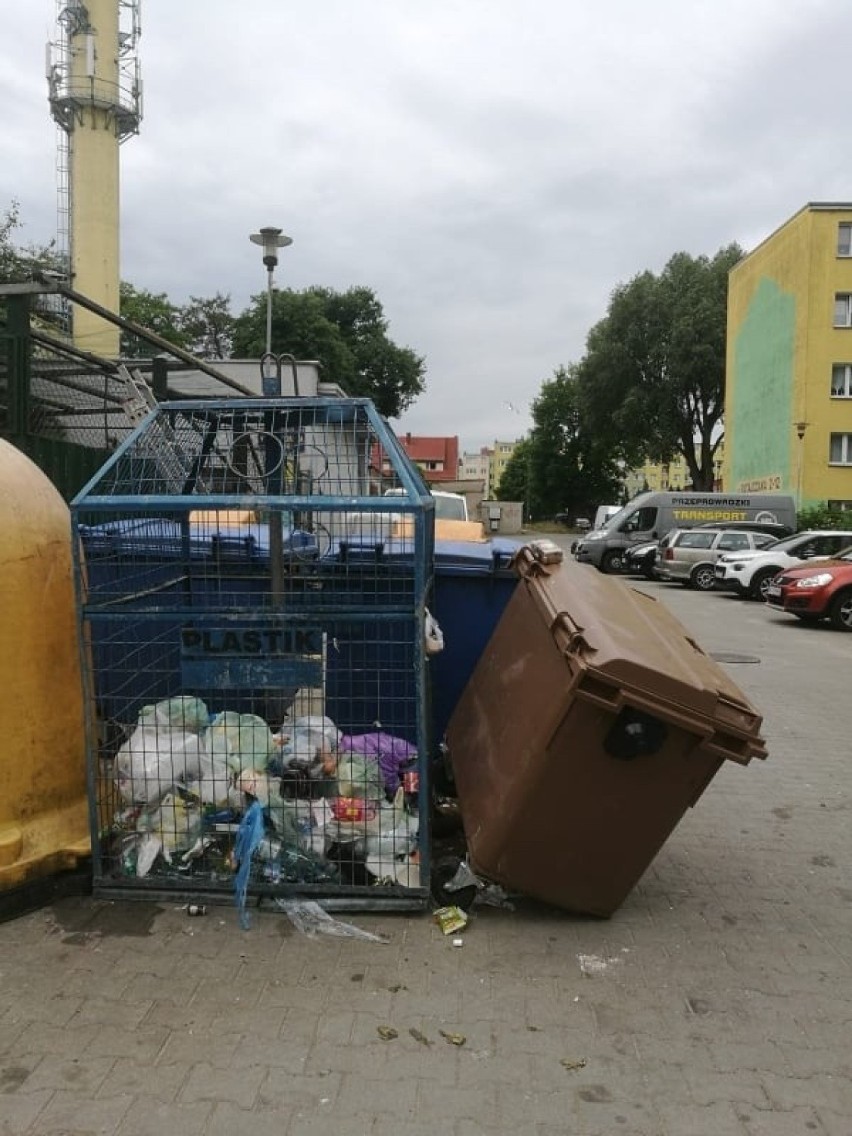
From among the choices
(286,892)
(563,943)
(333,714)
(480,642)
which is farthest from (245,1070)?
(480,642)

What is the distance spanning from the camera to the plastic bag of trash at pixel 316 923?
137 inches

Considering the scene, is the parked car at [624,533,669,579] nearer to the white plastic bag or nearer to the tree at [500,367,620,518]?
the white plastic bag

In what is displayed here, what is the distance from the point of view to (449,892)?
Result: 367cm

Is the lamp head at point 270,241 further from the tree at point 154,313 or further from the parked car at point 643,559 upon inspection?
the tree at point 154,313

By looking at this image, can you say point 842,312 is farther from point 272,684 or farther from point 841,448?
point 272,684

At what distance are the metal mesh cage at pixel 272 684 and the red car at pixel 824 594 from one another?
10.6 metres

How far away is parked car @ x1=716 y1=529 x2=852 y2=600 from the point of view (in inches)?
710

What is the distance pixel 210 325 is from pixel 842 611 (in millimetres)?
45401

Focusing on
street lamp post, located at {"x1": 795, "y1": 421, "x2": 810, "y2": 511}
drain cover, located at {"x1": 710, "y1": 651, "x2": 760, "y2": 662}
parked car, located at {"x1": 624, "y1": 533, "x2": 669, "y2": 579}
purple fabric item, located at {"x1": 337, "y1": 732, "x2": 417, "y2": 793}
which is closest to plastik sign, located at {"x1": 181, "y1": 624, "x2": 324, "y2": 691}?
purple fabric item, located at {"x1": 337, "y1": 732, "x2": 417, "y2": 793}

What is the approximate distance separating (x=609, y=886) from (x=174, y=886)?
1.71 m

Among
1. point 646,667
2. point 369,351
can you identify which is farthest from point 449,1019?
point 369,351

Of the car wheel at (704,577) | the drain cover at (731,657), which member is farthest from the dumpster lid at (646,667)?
the car wheel at (704,577)

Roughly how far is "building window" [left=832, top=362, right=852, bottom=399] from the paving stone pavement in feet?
101

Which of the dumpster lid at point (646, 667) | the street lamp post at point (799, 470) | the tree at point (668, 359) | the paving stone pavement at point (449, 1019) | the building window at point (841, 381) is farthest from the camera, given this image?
the tree at point (668, 359)
